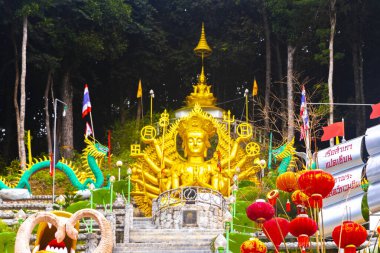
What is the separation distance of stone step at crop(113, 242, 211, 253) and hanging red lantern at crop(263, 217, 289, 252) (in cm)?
800

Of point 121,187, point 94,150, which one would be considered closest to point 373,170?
point 121,187

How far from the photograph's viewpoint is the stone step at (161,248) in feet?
43.9

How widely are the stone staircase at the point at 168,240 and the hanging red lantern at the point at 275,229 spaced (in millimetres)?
7790

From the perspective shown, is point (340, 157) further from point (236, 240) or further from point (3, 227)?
point (3, 227)

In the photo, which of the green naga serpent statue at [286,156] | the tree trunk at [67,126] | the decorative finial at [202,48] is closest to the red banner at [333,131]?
the green naga serpent statue at [286,156]

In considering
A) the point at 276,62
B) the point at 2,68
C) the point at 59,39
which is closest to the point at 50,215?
the point at 59,39

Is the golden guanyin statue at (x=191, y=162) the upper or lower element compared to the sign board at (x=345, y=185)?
upper

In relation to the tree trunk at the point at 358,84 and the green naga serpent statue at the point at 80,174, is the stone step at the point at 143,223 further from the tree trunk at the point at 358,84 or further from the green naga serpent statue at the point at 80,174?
the tree trunk at the point at 358,84

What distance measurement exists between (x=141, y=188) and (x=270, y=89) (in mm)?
11123

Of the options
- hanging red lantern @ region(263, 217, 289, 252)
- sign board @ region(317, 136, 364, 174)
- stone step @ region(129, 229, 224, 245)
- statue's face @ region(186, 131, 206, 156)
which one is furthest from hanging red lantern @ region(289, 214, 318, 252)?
statue's face @ region(186, 131, 206, 156)

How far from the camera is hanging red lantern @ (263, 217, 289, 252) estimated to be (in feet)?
17.4

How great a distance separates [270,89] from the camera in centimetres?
2916

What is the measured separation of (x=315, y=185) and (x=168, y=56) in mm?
24744

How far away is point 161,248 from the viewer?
13492mm
